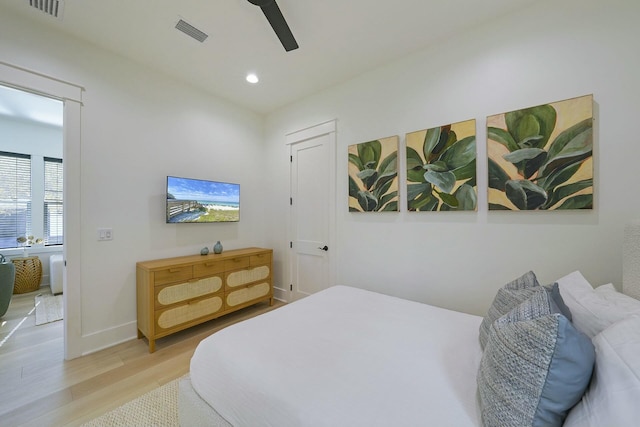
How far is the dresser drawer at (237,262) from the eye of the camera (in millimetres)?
2951

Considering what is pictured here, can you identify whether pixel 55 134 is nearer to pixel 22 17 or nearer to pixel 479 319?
pixel 22 17

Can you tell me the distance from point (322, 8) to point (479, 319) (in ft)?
8.32

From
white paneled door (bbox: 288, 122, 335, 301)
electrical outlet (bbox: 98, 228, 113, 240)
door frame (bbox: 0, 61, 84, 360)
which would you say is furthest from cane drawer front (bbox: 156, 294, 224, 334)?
white paneled door (bbox: 288, 122, 335, 301)

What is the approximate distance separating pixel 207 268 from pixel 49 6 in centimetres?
250

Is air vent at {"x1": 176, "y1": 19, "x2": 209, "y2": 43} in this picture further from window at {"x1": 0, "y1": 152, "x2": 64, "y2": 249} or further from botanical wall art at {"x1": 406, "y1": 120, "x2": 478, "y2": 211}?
window at {"x1": 0, "y1": 152, "x2": 64, "y2": 249}

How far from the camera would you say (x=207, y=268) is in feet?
9.09

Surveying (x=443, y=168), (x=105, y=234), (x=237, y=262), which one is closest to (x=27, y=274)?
(x=105, y=234)

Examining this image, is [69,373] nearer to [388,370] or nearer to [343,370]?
[343,370]

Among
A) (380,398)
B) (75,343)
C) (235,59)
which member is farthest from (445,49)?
(75,343)

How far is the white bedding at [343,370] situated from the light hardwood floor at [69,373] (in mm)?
1054

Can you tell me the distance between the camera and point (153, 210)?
278 cm

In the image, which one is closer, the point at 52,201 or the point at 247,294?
the point at 247,294

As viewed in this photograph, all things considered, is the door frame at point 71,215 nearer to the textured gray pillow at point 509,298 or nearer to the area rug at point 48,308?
the area rug at point 48,308

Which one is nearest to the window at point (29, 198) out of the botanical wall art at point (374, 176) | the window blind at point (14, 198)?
the window blind at point (14, 198)
